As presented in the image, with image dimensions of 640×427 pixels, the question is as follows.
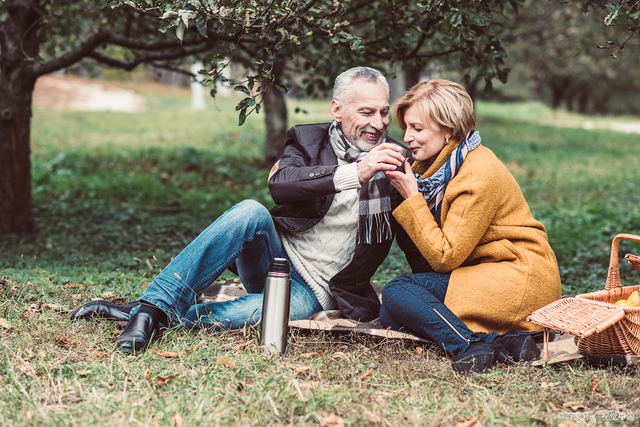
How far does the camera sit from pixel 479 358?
2828 mm

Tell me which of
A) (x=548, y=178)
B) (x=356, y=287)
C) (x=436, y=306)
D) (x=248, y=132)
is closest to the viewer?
(x=436, y=306)

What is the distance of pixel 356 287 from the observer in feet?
11.5

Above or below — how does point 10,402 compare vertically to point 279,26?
below

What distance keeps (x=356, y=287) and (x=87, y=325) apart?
5.14ft

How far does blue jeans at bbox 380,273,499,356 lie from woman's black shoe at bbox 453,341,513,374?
6 cm

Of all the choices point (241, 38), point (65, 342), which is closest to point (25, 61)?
point (241, 38)

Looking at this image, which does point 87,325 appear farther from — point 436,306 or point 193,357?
point 436,306

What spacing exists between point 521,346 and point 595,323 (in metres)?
0.39

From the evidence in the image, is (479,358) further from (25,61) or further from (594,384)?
(25,61)

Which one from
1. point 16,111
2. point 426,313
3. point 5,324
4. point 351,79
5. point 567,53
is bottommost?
point 5,324

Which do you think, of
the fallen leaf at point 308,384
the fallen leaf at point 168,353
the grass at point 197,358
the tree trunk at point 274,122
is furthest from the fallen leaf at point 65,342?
the tree trunk at point 274,122

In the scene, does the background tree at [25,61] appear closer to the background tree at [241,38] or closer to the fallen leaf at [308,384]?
the background tree at [241,38]

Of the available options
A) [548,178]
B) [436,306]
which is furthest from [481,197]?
[548,178]

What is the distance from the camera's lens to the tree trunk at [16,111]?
5.42m
